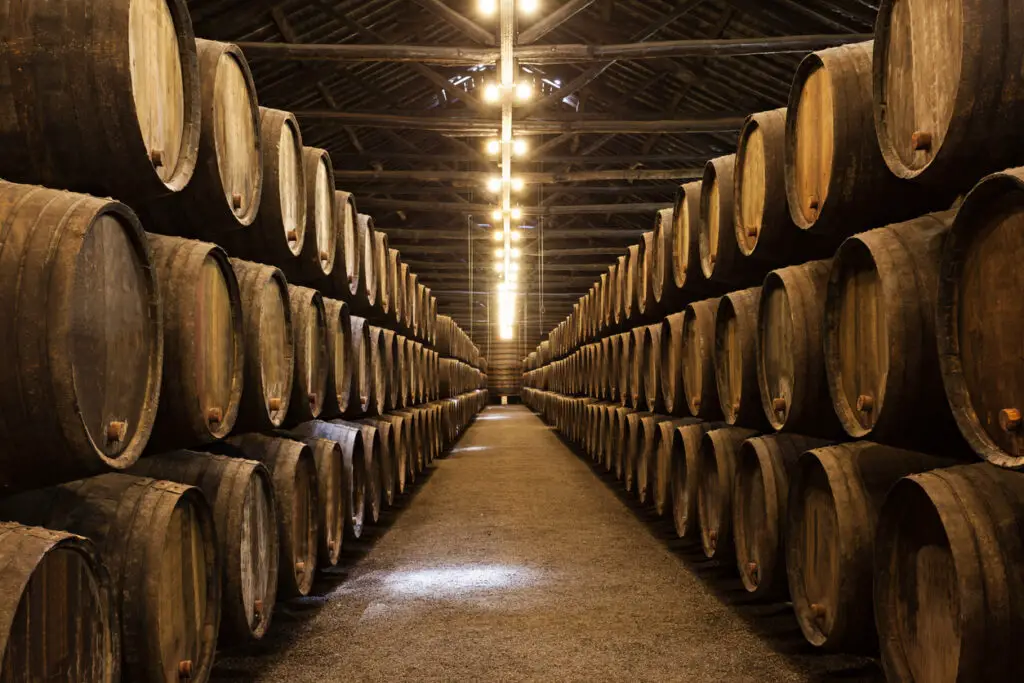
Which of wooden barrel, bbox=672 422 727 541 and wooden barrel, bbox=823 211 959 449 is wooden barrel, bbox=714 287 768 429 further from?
wooden barrel, bbox=823 211 959 449

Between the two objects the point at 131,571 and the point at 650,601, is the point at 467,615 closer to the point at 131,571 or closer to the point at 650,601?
the point at 650,601

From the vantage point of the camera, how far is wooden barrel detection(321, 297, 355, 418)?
511 cm

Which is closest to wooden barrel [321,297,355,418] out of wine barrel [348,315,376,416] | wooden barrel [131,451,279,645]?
wine barrel [348,315,376,416]

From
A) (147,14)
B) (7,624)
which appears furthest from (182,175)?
(7,624)

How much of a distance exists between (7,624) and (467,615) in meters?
2.54

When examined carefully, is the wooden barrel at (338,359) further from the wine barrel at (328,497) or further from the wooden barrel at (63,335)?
the wooden barrel at (63,335)

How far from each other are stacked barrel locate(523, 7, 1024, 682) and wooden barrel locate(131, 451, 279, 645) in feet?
6.80

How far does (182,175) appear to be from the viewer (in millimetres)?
2721

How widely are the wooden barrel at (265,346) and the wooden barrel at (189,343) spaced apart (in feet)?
1.19

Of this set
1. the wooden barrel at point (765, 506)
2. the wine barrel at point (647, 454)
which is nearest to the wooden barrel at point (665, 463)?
the wine barrel at point (647, 454)

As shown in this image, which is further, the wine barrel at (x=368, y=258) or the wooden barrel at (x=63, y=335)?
the wine barrel at (x=368, y=258)

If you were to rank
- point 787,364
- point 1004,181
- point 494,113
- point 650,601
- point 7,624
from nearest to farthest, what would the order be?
point 7,624
point 1004,181
point 787,364
point 650,601
point 494,113

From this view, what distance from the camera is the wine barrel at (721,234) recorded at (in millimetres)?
4711

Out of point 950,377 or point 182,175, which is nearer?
point 950,377
